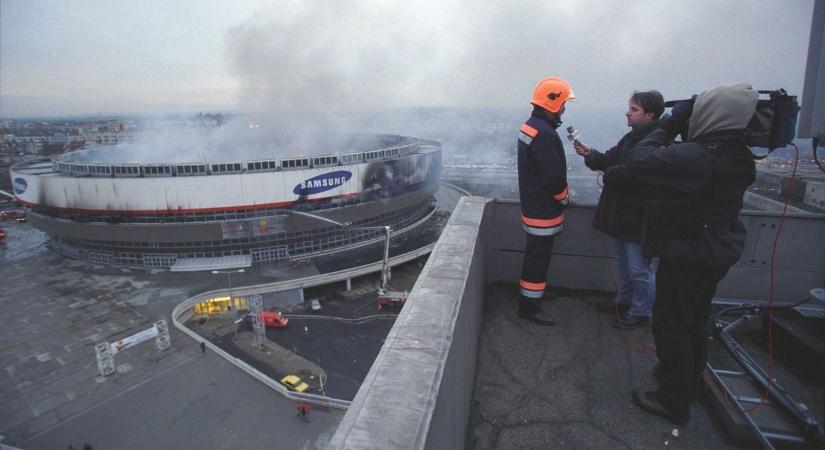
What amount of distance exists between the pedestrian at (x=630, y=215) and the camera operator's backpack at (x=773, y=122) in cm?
101

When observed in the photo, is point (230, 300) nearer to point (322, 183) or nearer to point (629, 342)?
point (322, 183)

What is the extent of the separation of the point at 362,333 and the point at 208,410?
6974mm

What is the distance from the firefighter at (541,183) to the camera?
327 centimetres

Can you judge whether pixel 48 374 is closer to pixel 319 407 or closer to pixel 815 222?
pixel 319 407

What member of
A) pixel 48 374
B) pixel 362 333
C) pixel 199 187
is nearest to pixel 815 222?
pixel 362 333

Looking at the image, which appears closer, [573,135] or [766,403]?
[766,403]

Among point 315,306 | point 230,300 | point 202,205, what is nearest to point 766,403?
point 315,306

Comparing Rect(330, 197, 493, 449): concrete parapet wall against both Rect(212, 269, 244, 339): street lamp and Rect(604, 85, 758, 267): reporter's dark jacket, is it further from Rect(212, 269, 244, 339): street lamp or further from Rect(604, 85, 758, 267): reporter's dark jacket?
Rect(212, 269, 244, 339): street lamp

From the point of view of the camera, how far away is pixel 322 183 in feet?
73.9

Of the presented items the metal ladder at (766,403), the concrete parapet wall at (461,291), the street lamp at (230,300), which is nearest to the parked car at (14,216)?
the street lamp at (230,300)

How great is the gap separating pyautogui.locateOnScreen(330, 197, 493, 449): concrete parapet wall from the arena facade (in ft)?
68.6

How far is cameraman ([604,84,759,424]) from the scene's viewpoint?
6.56 feet

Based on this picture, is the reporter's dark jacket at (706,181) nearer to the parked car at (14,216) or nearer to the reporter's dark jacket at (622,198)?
the reporter's dark jacket at (622,198)

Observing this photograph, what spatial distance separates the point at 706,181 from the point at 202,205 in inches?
900
